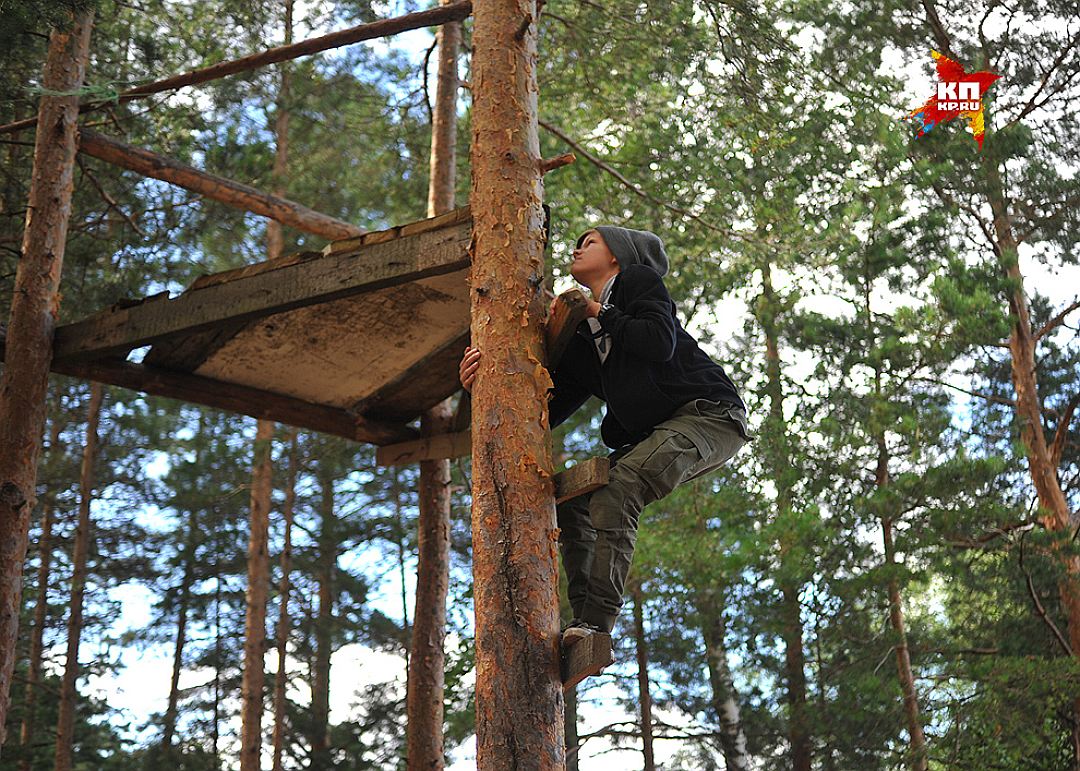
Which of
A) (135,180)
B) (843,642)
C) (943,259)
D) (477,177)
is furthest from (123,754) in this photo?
(477,177)

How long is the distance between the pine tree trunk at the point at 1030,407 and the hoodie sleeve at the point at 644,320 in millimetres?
8247

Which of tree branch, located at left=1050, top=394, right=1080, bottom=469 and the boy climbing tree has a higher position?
tree branch, located at left=1050, top=394, right=1080, bottom=469

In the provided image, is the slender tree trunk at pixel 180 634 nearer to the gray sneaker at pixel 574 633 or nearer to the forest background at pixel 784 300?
the forest background at pixel 784 300

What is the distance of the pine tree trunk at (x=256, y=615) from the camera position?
37.2ft

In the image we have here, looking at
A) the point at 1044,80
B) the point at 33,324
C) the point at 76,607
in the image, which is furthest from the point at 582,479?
the point at 76,607

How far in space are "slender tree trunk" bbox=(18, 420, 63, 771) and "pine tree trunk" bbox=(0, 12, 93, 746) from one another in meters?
8.61

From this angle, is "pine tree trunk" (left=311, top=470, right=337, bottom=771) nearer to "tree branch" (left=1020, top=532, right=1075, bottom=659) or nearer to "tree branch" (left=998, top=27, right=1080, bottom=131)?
"tree branch" (left=1020, top=532, right=1075, bottom=659)

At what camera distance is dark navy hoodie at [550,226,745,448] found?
374 centimetres

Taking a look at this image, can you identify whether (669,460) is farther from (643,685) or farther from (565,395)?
(643,685)

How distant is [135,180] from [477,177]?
8355 millimetres

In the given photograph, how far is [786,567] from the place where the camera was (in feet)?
35.7

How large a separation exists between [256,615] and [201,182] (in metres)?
5.93

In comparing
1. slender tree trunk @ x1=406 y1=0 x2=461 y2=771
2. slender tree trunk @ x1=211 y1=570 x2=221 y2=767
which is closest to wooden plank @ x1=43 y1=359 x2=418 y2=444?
slender tree trunk @ x1=406 y1=0 x2=461 y2=771

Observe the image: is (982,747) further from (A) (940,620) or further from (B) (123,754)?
(B) (123,754)
